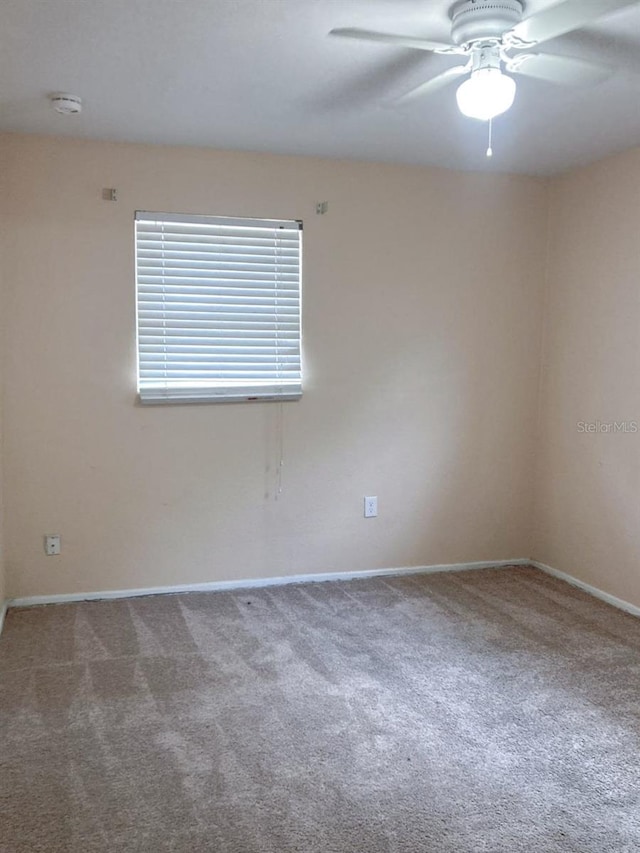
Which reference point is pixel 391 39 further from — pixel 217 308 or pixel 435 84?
pixel 217 308

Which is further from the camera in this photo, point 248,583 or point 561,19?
point 248,583

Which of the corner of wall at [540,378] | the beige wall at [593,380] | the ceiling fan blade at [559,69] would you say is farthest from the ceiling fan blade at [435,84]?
the corner of wall at [540,378]

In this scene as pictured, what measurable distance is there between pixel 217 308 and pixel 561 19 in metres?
2.24

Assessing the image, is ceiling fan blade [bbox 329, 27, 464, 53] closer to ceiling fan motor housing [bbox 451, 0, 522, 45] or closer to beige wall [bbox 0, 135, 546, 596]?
ceiling fan motor housing [bbox 451, 0, 522, 45]

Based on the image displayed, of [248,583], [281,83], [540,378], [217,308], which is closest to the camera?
[281,83]

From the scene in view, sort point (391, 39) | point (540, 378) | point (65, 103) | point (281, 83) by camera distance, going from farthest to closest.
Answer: point (540, 378) < point (65, 103) < point (281, 83) < point (391, 39)

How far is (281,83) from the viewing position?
263 centimetres

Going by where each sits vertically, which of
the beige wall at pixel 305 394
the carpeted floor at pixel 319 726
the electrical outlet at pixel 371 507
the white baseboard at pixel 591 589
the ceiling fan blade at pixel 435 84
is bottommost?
the carpeted floor at pixel 319 726

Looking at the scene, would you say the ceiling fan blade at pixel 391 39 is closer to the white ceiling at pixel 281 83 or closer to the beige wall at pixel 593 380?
the white ceiling at pixel 281 83

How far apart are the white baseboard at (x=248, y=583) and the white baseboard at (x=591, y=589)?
0.43 feet

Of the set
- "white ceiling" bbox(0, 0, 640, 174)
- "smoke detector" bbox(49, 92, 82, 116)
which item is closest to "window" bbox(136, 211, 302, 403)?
"white ceiling" bbox(0, 0, 640, 174)

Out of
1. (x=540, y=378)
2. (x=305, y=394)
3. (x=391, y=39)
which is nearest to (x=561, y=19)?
(x=391, y=39)

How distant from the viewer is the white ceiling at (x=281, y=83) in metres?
2.11

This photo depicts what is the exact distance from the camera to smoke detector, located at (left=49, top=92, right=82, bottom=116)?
2781mm
